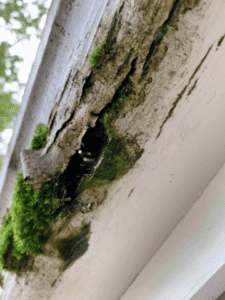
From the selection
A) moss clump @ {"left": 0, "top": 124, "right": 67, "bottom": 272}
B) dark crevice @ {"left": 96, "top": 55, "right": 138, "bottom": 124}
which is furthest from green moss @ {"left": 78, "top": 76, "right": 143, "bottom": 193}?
moss clump @ {"left": 0, "top": 124, "right": 67, "bottom": 272}

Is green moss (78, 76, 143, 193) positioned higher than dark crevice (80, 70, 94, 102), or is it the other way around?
dark crevice (80, 70, 94, 102)

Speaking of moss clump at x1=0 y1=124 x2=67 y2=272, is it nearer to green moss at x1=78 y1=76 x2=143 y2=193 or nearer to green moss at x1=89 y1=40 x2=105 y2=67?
green moss at x1=78 y1=76 x2=143 y2=193

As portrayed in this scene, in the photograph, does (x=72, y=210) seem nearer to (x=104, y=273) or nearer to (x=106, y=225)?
(x=106, y=225)

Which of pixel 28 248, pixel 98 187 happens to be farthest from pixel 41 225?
pixel 98 187

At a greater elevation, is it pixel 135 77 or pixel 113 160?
pixel 135 77

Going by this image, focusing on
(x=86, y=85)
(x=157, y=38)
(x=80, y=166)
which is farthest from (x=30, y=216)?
(x=157, y=38)

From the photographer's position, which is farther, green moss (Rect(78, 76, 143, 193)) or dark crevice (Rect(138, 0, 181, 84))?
green moss (Rect(78, 76, 143, 193))

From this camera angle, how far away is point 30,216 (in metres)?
0.56

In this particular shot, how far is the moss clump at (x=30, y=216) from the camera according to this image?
543 millimetres

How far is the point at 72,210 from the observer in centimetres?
55

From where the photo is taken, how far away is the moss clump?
0.54m

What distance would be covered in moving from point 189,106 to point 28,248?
619mm

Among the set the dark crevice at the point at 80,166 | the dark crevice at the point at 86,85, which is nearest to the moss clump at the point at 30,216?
the dark crevice at the point at 80,166

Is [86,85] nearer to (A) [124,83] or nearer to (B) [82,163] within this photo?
(A) [124,83]
